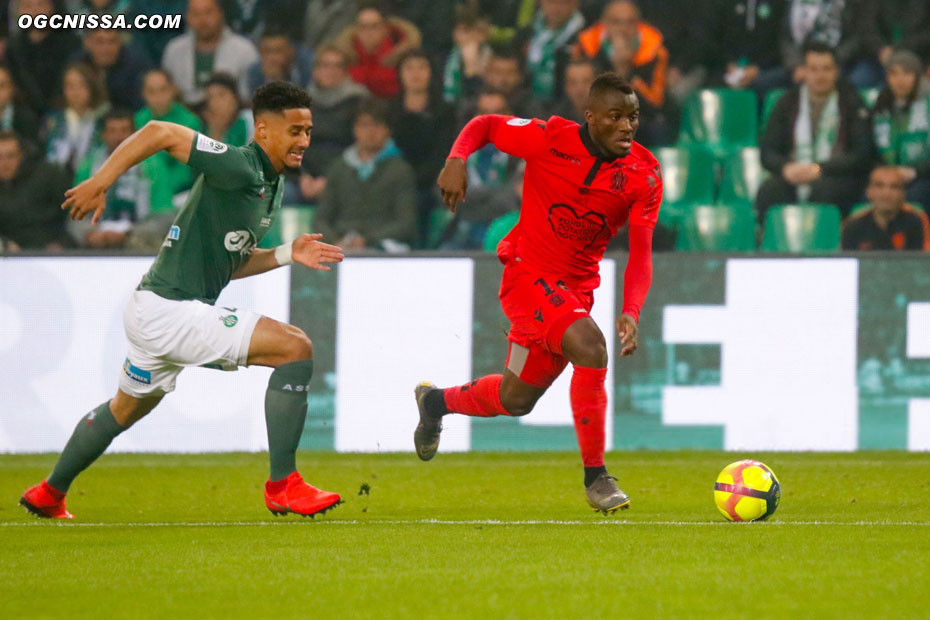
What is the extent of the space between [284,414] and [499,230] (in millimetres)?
4874

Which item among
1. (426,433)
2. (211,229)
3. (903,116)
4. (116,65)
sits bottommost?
(426,433)

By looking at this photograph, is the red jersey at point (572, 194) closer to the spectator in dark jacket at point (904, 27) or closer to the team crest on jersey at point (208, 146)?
the team crest on jersey at point (208, 146)

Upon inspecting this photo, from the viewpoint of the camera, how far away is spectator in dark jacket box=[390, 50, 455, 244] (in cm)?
1117

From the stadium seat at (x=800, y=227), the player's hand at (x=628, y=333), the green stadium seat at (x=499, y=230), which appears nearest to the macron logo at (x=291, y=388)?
the player's hand at (x=628, y=333)

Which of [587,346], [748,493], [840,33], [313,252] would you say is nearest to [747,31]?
[840,33]

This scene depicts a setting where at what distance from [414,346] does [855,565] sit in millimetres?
5179

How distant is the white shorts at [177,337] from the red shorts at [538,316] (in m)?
1.23

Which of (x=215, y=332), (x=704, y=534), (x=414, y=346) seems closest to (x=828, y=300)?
(x=414, y=346)

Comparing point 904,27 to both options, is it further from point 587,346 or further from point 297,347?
point 297,347

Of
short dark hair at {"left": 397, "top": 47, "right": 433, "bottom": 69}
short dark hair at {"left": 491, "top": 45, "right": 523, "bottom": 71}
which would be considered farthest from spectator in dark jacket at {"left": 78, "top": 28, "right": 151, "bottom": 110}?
short dark hair at {"left": 491, "top": 45, "right": 523, "bottom": 71}

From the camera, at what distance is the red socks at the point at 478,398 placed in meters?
6.68

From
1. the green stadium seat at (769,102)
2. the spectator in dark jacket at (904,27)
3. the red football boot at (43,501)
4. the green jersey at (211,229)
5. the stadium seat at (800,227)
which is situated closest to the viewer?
the green jersey at (211,229)

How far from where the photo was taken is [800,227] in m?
10.6

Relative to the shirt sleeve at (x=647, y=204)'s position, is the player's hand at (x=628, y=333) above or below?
below
